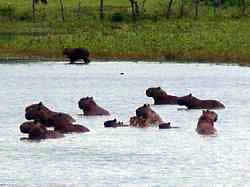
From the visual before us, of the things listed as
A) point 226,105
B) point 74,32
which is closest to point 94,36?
point 74,32

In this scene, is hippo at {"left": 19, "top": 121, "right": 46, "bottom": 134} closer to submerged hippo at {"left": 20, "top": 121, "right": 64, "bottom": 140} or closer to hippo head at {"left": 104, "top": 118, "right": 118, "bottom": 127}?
submerged hippo at {"left": 20, "top": 121, "right": 64, "bottom": 140}

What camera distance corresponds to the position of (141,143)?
38375 millimetres

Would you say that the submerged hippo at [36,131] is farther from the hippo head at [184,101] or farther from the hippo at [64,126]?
the hippo head at [184,101]

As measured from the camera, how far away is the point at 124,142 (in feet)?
126

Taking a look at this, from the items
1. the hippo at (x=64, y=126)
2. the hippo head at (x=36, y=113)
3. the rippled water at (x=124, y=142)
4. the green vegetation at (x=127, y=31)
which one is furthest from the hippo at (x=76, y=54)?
the hippo at (x=64, y=126)

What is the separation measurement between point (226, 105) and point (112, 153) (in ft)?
46.8

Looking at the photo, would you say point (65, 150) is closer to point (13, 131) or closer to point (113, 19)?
point (13, 131)

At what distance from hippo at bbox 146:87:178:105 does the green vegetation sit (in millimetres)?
23014

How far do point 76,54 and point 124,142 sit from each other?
32.3 m

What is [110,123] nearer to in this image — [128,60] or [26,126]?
[26,126]

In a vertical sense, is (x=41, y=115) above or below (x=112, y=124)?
above

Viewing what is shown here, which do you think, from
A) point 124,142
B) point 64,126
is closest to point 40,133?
point 64,126

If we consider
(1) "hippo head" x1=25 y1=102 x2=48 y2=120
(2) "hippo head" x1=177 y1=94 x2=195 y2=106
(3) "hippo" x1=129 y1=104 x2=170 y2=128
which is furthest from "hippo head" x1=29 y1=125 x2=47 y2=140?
(2) "hippo head" x1=177 y1=94 x2=195 y2=106

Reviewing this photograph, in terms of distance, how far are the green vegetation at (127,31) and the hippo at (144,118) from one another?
1183 inches
